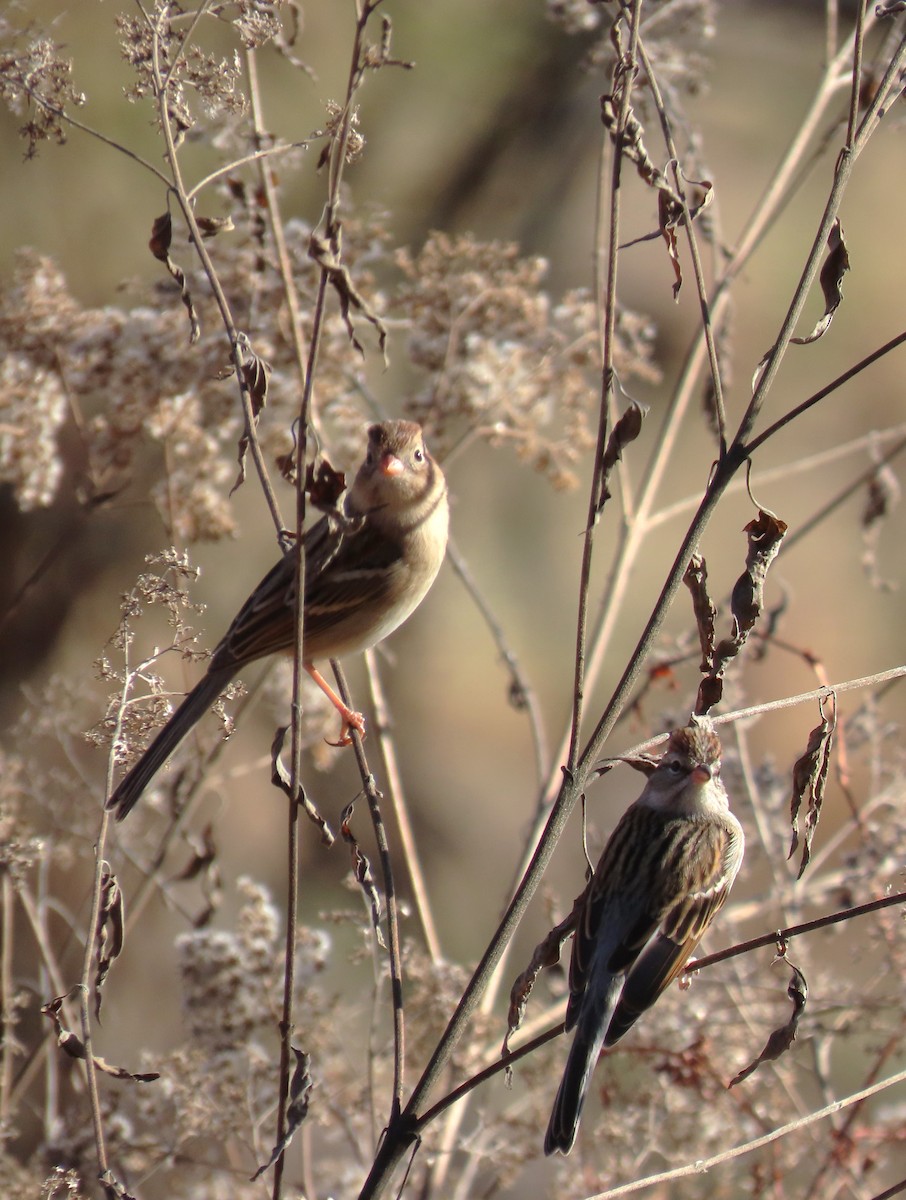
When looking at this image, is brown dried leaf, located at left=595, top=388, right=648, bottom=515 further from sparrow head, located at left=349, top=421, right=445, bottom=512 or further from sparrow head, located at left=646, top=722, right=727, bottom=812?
sparrow head, located at left=349, top=421, right=445, bottom=512

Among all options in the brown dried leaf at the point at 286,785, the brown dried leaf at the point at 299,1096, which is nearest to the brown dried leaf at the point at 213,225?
the brown dried leaf at the point at 286,785

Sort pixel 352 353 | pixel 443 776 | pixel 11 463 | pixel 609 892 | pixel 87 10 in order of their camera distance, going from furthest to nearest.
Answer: pixel 443 776 → pixel 87 10 → pixel 352 353 → pixel 11 463 → pixel 609 892

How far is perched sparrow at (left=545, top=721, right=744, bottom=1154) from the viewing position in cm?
253

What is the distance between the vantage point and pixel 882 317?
7059 mm

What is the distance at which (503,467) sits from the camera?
6.59 meters

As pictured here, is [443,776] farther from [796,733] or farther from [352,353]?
[352,353]

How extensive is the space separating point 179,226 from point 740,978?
9.64 ft

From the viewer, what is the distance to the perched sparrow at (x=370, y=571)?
9.29ft

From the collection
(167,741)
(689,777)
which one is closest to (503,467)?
(689,777)

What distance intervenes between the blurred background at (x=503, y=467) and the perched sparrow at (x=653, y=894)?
2.73 metres

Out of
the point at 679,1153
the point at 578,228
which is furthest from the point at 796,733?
the point at 679,1153

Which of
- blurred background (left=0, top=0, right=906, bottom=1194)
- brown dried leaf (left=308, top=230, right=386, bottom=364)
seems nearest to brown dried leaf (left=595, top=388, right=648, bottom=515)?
brown dried leaf (left=308, top=230, right=386, bottom=364)

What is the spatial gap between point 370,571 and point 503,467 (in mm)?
3554

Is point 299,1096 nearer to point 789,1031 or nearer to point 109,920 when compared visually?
point 109,920
